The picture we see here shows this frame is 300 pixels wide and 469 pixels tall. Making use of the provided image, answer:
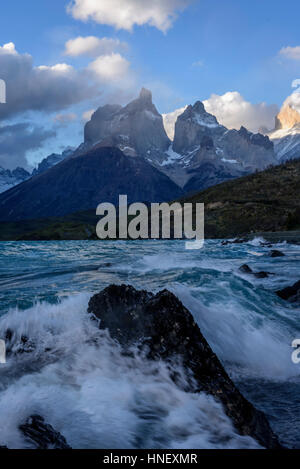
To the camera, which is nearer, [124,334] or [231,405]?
[231,405]

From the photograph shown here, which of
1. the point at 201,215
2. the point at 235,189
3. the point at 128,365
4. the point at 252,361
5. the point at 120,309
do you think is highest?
the point at 235,189

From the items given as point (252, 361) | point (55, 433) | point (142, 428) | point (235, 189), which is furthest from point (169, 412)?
point (235, 189)

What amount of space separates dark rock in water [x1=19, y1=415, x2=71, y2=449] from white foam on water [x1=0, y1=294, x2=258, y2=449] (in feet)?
0.44

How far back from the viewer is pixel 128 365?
8398 mm

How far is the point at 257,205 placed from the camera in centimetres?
15062

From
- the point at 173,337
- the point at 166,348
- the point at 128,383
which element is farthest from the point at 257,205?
the point at 128,383

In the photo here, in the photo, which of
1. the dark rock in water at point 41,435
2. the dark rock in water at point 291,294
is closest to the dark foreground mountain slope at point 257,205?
the dark rock in water at point 291,294

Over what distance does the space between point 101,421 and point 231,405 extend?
281 centimetres

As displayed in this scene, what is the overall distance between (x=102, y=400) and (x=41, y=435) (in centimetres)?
190

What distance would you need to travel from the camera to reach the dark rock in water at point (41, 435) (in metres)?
5.24

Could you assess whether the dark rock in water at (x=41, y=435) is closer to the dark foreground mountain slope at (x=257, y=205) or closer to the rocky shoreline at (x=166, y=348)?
the rocky shoreline at (x=166, y=348)

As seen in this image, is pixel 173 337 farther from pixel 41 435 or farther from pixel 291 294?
pixel 291 294
